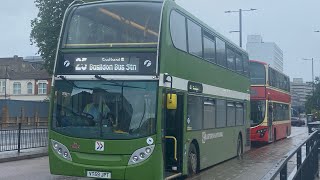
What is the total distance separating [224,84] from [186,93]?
13.2 feet

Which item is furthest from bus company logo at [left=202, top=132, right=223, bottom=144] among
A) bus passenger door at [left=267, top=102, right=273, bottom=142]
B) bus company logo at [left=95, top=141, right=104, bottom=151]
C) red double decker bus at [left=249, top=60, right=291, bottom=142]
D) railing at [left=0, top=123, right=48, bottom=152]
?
bus passenger door at [left=267, top=102, right=273, bottom=142]

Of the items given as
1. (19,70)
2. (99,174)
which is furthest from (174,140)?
(19,70)

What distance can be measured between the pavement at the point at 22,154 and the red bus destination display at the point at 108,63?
6.59 meters

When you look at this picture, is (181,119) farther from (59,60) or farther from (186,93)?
(59,60)

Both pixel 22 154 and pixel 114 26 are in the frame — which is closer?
pixel 114 26

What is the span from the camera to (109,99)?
372 inches

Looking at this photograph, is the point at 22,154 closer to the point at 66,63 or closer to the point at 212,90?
the point at 212,90

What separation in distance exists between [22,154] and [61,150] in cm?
750

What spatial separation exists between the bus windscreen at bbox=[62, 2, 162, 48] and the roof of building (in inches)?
2408

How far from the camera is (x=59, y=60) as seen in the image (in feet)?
32.6

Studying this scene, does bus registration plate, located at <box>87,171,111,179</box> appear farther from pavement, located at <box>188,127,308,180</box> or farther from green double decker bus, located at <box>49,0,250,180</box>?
pavement, located at <box>188,127,308,180</box>

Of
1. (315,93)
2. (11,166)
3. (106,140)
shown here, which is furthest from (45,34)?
(315,93)

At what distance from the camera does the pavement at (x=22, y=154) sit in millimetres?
15367

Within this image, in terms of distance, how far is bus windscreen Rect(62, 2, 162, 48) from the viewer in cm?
965
